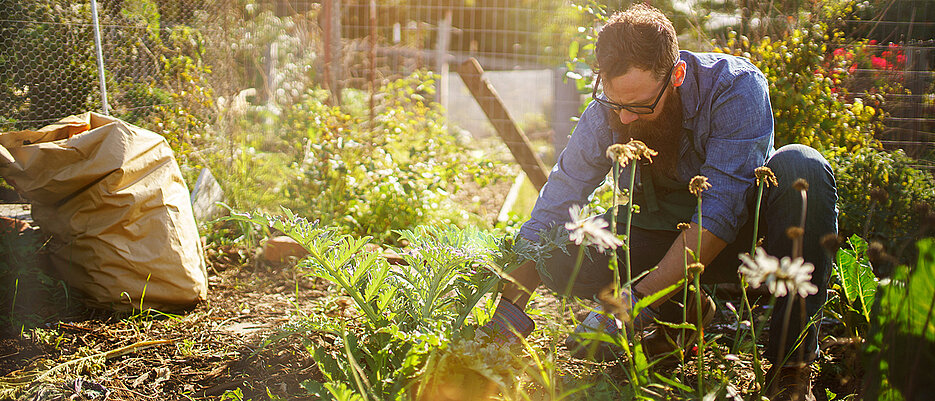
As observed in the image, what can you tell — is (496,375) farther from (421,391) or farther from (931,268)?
(931,268)

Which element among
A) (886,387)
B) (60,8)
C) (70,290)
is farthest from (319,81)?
(886,387)

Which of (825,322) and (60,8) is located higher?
(60,8)

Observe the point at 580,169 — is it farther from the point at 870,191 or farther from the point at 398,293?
the point at 870,191

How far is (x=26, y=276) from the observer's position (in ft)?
7.57

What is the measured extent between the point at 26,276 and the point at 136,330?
48cm

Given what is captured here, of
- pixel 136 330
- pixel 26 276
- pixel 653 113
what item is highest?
pixel 653 113

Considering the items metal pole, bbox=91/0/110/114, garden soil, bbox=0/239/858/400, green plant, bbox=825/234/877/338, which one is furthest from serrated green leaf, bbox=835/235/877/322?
metal pole, bbox=91/0/110/114

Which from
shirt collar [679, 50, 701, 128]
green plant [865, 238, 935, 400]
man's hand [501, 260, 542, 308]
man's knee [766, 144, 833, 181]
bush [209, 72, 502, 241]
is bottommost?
bush [209, 72, 502, 241]

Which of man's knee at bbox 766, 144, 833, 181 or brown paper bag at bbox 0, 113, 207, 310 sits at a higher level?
man's knee at bbox 766, 144, 833, 181

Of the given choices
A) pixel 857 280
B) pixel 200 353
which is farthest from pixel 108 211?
pixel 857 280

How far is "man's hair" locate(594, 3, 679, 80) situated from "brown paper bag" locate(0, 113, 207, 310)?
180cm

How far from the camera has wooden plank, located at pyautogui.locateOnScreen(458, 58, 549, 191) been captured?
4090mm

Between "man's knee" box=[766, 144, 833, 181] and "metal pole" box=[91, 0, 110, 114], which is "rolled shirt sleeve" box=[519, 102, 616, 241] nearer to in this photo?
"man's knee" box=[766, 144, 833, 181]

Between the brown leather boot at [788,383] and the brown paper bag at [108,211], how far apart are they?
2.12 m
